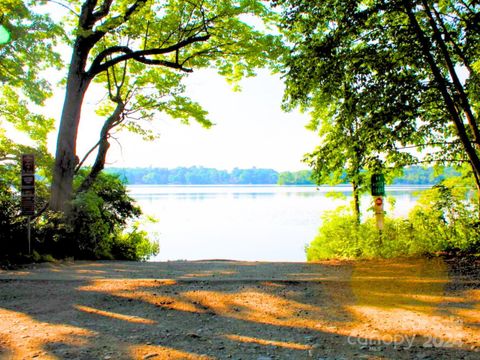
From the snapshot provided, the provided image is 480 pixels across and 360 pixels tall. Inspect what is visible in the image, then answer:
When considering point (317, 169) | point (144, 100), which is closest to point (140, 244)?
point (144, 100)

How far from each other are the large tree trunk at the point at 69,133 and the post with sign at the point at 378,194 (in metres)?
9.03

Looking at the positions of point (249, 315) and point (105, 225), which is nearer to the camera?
point (249, 315)

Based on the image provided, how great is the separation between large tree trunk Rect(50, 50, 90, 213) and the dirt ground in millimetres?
5176

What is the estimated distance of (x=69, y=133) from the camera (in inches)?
496

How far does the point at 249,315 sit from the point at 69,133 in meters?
9.97

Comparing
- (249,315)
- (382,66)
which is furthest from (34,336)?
(382,66)

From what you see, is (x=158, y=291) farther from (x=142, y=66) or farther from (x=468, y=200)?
(x=142, y=66)

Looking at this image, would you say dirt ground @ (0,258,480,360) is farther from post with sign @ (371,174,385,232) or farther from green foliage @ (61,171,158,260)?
green foliage @ (61,171,158,260)

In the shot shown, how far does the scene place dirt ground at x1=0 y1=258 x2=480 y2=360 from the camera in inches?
153

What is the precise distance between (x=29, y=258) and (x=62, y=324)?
5.65 m

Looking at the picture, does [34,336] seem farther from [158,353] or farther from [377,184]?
[377,184]

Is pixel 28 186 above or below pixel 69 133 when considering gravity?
below

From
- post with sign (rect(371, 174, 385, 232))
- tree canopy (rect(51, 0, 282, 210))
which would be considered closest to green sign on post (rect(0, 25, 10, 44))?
tree canopy (rect(51, 0, 282, 210))

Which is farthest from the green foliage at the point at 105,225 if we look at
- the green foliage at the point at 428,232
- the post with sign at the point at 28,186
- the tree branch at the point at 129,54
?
the green foliage at the point at 428,232
